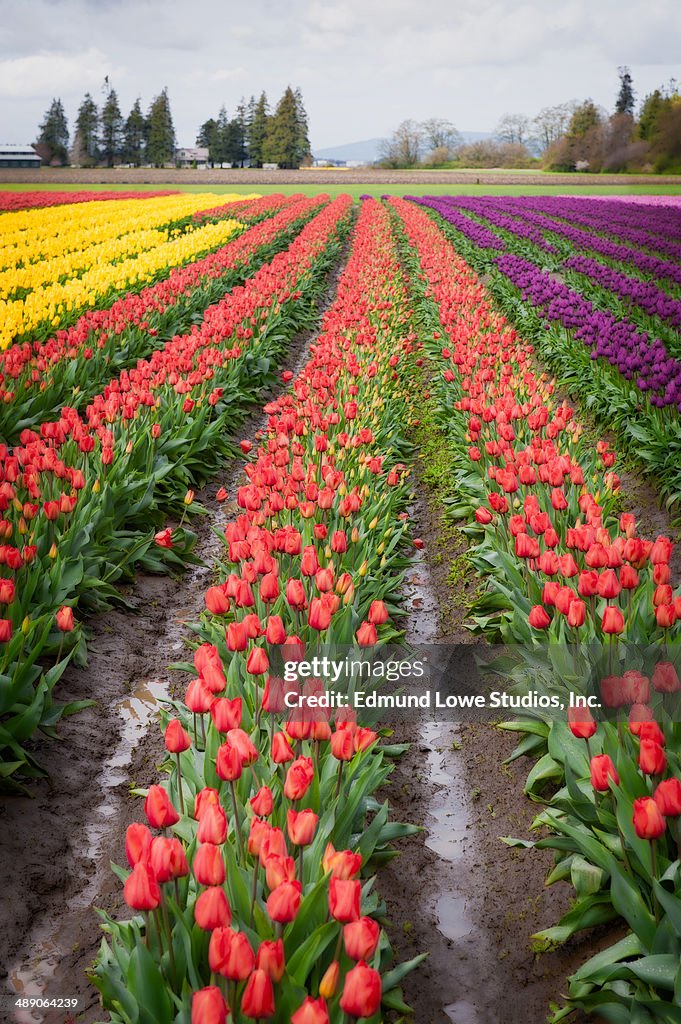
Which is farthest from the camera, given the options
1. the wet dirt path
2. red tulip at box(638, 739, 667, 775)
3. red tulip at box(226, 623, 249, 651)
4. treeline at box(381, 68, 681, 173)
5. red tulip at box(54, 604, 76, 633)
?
treeline at box(381, 68, 681, 173)

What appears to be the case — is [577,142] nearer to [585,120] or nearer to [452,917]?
[585,120]

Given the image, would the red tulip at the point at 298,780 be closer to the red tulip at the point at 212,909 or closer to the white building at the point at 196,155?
the red tulip at the point at 212,909

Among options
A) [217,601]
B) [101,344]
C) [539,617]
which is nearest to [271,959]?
[217,601]

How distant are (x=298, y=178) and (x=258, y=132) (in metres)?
22.7

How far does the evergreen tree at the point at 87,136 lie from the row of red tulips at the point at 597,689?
88103 millimetres

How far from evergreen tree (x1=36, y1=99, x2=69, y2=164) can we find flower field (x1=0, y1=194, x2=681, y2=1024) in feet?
249

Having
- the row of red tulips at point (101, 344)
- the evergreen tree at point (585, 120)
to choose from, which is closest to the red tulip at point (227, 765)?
the row of red tulips at point (101, 344)

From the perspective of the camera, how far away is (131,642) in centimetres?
518

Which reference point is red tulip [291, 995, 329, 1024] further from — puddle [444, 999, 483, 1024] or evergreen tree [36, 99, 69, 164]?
evergreen tree [36, 99, 69, 164]

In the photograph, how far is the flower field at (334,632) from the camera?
7.57 feet

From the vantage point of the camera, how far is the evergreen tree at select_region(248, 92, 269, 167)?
85.4 metres

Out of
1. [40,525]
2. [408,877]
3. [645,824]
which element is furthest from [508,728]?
[40,525]

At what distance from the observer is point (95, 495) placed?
216 inches

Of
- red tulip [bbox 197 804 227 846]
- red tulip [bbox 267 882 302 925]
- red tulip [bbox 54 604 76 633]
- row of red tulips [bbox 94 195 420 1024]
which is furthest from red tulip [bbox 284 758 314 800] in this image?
red tulip [bbox 54 604 76 633]
